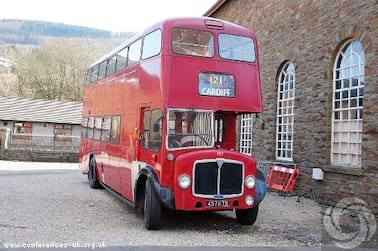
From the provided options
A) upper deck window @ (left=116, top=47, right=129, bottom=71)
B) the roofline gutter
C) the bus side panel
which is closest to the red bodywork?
the bus side panel

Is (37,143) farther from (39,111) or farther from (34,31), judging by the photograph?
(34,31)

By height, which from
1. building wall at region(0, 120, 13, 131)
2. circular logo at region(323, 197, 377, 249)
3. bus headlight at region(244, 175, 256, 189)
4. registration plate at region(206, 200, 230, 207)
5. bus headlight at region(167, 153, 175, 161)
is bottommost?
circular logo at region(323, 197, 377, 249)

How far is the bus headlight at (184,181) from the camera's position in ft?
28.3

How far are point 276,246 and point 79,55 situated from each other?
159ft

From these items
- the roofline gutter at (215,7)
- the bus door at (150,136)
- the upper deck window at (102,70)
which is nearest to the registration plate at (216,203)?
the bus door at (150,136)

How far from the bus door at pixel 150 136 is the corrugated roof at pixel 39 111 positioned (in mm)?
33939

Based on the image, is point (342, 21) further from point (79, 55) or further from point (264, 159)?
point (79, 55)

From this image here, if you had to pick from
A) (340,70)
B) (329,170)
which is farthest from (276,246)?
(340,70)

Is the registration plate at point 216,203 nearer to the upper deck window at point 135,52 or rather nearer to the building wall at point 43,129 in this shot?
the upper deck window at point 135,52

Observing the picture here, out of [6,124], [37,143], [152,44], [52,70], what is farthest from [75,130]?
[152,44]

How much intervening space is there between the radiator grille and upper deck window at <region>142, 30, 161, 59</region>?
250 cm

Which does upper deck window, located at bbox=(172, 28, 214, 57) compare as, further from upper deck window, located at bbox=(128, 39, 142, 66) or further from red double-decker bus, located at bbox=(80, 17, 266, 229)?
upper deck window, located at bbox=(128, 39, 142, 66)

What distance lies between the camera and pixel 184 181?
865 cm

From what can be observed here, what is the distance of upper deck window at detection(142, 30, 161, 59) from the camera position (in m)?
9.55
